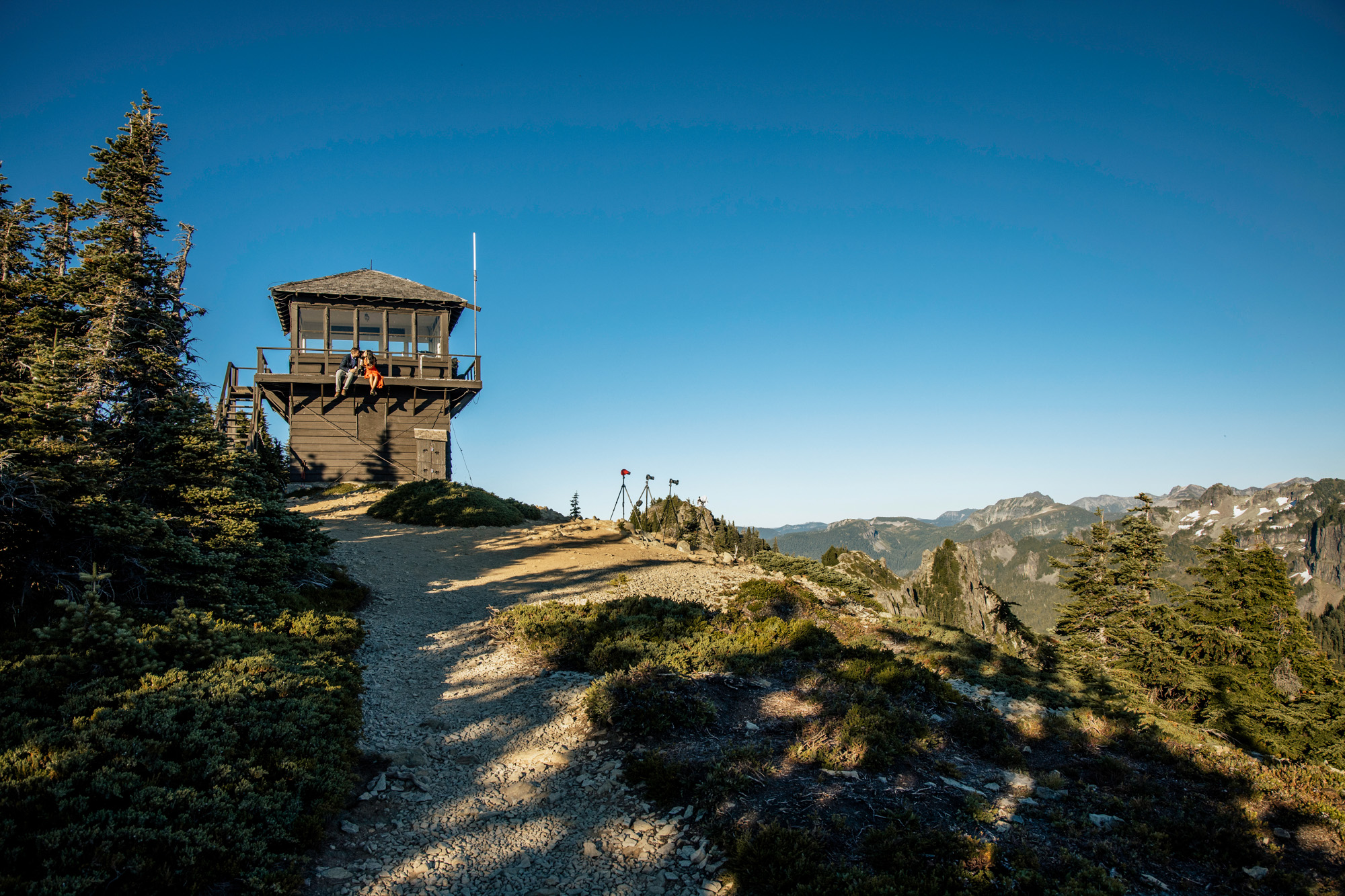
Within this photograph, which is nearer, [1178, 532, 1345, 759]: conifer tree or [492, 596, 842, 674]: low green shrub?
[492, 596, 842, 674]: low green shrub

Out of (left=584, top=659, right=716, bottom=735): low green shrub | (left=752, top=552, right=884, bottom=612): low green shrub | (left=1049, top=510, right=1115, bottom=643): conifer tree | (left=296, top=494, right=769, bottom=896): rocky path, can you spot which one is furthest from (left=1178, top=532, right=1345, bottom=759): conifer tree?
(left=296, top=494, right=769, bottom=896): rocky path

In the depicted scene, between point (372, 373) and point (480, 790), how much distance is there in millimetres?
27777

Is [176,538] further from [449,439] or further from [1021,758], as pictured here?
[449,439]

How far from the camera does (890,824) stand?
6.10 meters

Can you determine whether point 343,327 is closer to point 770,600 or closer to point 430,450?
point 430,450

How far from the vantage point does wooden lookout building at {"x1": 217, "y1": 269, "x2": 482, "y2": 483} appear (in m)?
32.0

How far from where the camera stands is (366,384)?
32250mm

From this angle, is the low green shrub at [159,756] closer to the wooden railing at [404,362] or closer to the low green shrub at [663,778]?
the low green shrub at [663,778]

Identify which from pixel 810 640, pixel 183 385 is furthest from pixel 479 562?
pixel 810 640

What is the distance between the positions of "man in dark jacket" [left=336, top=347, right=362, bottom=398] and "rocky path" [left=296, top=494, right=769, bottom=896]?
1925 centimetres

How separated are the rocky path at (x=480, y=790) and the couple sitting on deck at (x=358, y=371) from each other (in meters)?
18.6

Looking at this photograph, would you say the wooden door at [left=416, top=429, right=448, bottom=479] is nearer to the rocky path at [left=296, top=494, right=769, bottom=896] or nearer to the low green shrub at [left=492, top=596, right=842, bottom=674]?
the rocky path at [left=296, top=494, right=769, bottom=896]

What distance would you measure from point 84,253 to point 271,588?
7919mm

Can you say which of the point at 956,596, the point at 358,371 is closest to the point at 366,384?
the point at 358,371
